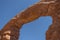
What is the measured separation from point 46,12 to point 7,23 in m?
5.44

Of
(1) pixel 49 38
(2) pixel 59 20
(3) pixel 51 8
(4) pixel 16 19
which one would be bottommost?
(1) pixel 49 38

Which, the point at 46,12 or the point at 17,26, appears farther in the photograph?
the point at 17,26

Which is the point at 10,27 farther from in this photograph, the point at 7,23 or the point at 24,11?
the point at 24,11

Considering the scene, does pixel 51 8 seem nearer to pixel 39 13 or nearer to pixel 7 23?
pixel 39 13

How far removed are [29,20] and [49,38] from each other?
6.91 meters

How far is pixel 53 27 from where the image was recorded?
47.0ft

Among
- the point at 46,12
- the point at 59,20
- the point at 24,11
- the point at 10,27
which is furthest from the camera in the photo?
the point at 10,27

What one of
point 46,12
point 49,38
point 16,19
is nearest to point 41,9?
point 46,12

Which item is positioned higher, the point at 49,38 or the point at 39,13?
the point at 39,13

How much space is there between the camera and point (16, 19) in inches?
837

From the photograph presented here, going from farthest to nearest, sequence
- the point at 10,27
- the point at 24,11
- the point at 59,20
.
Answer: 1. the point at 10,27
2. the point at 24,11
3. the point at 59,20

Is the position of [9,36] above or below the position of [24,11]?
below

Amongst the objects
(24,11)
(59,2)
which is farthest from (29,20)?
(59,2)

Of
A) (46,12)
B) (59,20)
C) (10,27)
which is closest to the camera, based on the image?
(59,20)
